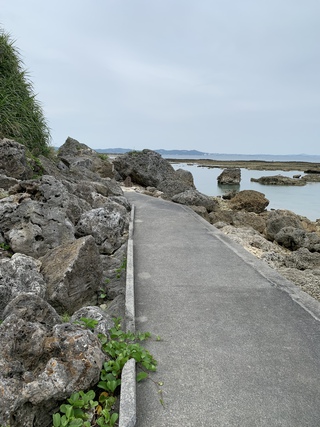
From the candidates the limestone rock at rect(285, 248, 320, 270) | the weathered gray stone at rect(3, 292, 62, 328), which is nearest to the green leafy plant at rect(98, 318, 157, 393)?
the weathered gray stone at rect(3, 292, 62, 328)

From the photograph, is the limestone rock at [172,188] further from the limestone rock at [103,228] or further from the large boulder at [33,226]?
the large boulder at [33,226]

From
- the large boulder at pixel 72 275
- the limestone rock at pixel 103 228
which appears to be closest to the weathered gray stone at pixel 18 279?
the large boulder at pixel 72 275

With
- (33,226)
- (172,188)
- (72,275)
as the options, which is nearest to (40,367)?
(72,275)

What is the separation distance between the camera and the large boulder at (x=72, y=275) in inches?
204

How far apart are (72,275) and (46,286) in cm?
40

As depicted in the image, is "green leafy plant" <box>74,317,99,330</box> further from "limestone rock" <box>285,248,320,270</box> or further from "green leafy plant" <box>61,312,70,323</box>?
"limestone rock" <box>285,248,320,270</box>

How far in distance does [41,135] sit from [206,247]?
392 inches

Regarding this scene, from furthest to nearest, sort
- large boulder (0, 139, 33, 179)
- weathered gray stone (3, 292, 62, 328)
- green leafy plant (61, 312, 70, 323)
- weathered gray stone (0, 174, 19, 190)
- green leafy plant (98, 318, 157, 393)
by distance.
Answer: large boulder (0, 139, 33, 179) → weathered gray stone (0, 174, 19, 190) → green leafy plant (61, 312, 70, 323) → weathered gray stone (3, 292, 62, 328) → green leafy plant (98, 318, 157, 393)

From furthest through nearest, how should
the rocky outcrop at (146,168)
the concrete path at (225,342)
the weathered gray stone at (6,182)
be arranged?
the rocky outcrop at (146,168), the weathered gray stone at (6,182), the concrete path at (225,342)

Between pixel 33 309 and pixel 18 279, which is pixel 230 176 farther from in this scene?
pixel 33 309

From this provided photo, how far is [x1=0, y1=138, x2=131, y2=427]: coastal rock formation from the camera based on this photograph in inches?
121

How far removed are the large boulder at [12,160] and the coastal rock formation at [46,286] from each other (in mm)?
27

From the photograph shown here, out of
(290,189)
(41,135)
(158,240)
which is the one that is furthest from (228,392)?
(290,189)

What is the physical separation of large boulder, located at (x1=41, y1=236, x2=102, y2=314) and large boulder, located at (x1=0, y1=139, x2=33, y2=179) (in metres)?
5.10
